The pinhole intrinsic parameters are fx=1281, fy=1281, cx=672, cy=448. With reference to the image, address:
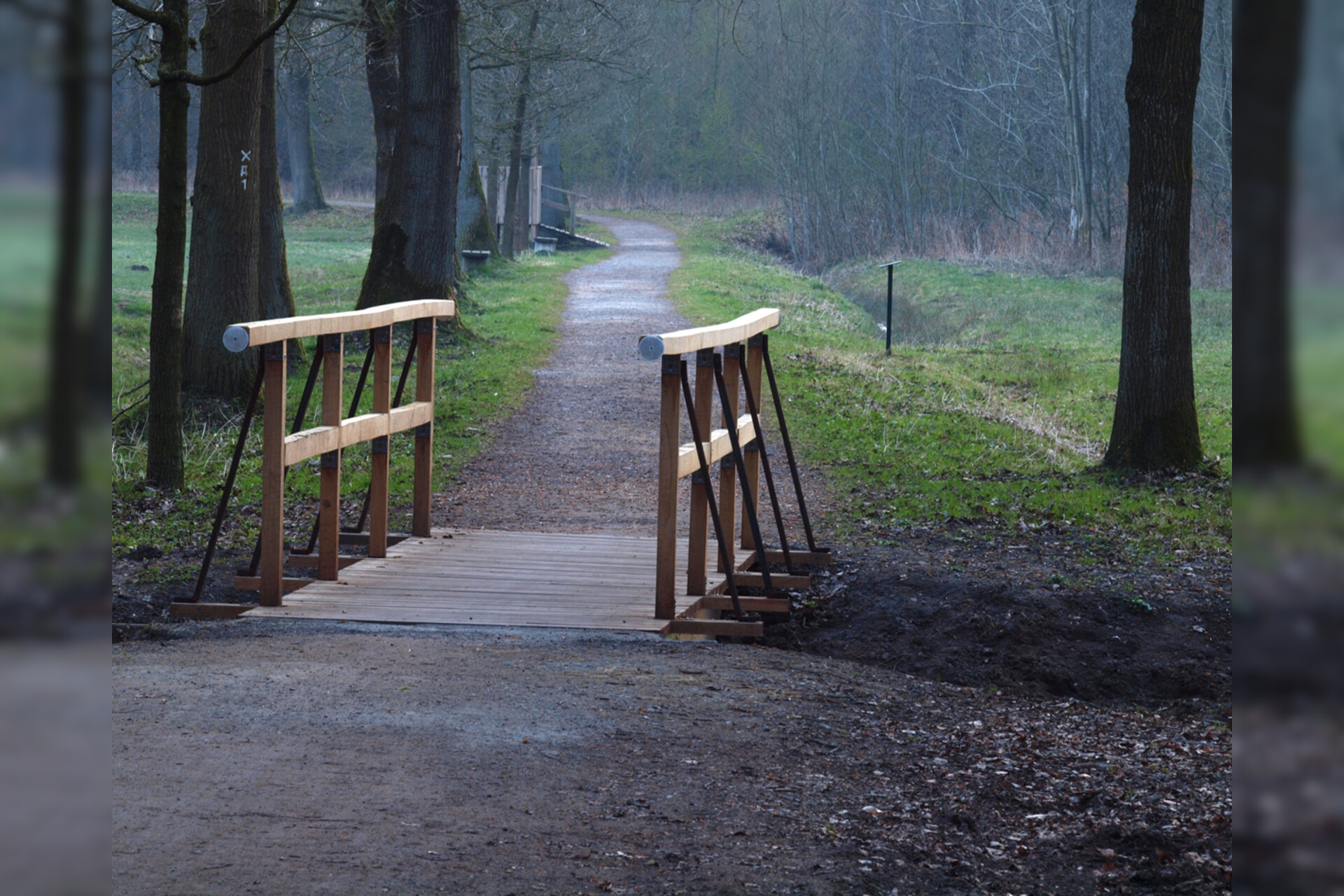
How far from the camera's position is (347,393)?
603 inches

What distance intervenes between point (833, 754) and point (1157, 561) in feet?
13.5

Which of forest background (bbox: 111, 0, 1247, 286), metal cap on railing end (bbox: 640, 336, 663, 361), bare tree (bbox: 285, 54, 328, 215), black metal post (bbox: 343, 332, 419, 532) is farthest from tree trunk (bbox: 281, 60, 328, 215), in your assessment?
metal cap on railing end (bbox: 640, 336, 663, 361)

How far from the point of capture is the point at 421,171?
15930 millimetres

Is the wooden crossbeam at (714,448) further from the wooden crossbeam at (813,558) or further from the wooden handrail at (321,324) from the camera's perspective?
the wooden handrail at (321,324)

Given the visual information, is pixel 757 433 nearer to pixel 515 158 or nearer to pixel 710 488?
pixel 710 488

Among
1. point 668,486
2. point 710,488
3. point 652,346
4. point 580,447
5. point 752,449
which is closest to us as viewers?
point 652,346

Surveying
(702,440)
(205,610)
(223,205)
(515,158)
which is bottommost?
(205,610)

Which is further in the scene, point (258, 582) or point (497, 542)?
point (497, 542)

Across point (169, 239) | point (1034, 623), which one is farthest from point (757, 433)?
point (169, 239)

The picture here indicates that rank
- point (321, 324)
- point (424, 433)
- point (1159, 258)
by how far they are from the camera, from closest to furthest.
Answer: point (321, 324), point (424, 433), point (1159, 258)
